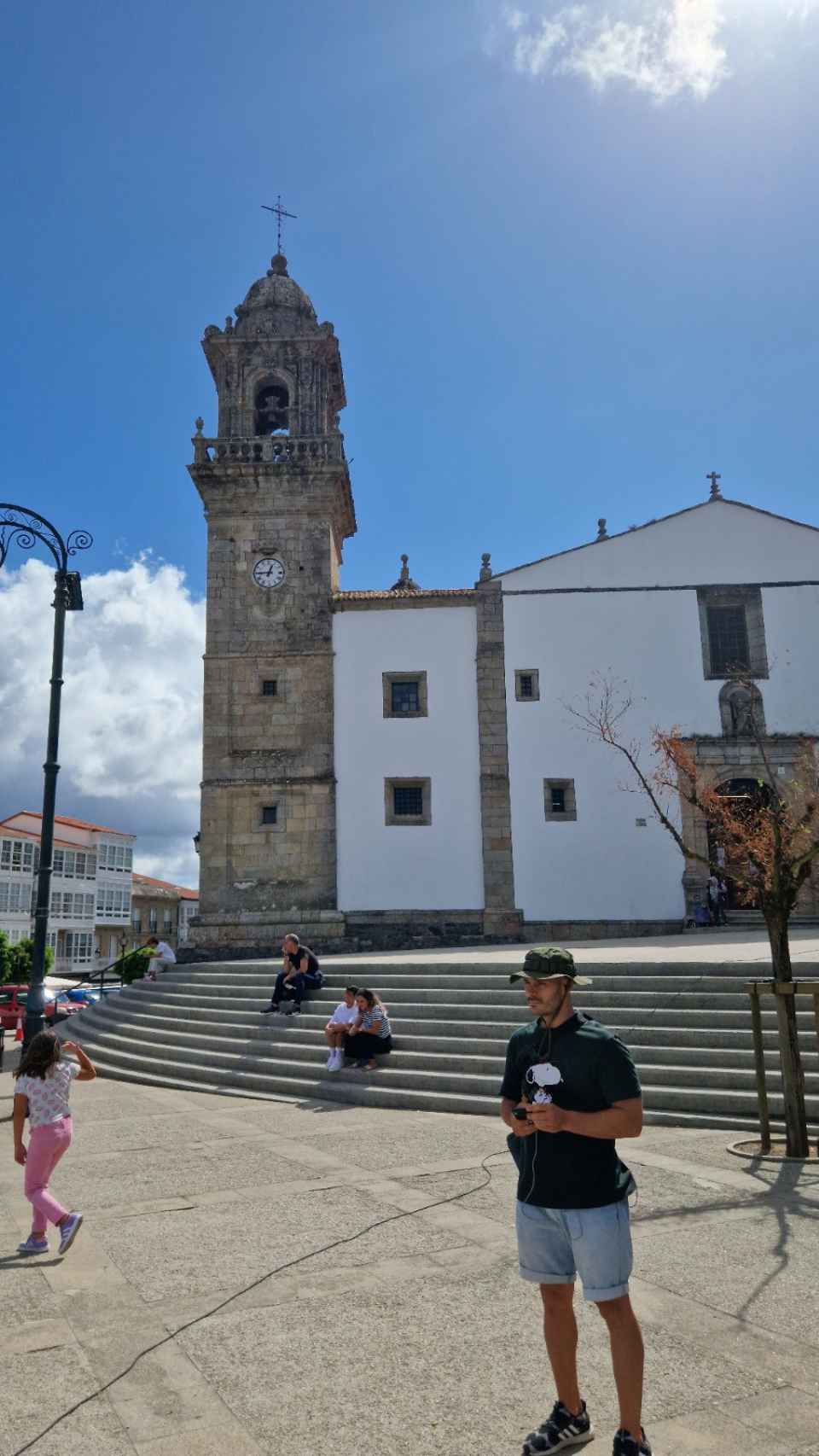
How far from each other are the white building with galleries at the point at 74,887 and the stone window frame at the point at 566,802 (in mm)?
35968

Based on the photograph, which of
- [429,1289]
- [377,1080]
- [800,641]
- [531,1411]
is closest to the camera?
[531,1411]

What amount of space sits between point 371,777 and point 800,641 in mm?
10046

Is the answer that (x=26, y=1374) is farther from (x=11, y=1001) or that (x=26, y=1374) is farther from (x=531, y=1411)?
(x=11, y=1001)

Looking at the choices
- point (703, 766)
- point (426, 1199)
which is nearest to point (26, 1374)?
point (426, 1199)

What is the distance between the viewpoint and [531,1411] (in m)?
3.29

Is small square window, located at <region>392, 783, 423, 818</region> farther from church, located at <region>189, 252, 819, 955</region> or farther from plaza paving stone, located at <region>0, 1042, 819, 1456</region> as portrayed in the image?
plaza paving stone, located at <region>0, 1042, 819, 1456</region>

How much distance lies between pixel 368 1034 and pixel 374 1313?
6656 millimetres

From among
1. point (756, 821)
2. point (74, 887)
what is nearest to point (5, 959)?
point (74, 887)

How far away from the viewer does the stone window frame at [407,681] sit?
21797 mm

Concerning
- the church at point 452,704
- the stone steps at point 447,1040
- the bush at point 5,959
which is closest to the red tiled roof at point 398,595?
the church at point 452,704

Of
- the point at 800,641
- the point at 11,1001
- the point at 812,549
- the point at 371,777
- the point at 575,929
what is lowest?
the point at 11,1001

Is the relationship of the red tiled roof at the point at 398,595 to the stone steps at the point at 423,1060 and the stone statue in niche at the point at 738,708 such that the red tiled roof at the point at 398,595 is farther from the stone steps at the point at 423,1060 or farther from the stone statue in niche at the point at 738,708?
the stone steps at the point at 423,1060

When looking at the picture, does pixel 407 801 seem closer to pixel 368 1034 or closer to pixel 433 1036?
pixel 433 1036

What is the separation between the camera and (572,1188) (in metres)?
3.02
